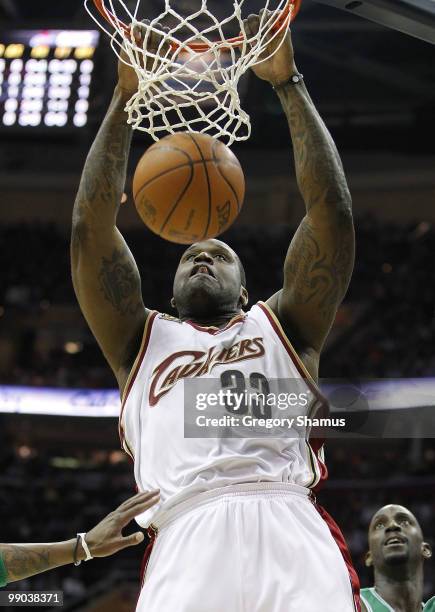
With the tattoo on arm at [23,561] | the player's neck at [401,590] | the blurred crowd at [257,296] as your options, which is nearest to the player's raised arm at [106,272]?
the tattoo on arm at [23,561]

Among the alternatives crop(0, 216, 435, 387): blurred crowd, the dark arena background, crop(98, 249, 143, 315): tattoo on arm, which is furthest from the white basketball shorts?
crop(0, 216, 435, 387): blurred crowd

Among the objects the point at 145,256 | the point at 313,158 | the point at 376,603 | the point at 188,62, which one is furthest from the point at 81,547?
the point at 145,256

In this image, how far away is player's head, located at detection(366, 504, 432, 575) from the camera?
180 inches

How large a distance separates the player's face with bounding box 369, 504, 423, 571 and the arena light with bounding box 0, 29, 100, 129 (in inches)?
342

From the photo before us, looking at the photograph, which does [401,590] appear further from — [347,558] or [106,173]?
[106,173]

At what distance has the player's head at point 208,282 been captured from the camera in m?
3.32

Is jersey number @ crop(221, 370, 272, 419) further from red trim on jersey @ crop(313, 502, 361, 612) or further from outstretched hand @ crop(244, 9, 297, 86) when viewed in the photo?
outstretched hand @ crop(244, 9, 297, 86)

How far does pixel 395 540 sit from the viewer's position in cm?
459

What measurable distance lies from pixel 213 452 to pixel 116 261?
0.80 meters

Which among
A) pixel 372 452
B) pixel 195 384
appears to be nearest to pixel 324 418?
pixel 195 384

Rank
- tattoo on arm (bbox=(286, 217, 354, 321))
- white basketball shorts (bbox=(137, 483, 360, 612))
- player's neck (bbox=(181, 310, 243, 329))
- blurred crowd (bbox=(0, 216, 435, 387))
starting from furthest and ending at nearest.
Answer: blurred crowd (bbox=(0, 216, 435, 387))
player's neck (bbox=(181, 310, 243, 329))
tattoo on arm (bbox=(286, 217, 354, 321))
white basketball shorts (bbox=(137, 483, 360, 612))

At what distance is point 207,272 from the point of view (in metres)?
3.35

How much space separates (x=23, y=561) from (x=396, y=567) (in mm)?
2179

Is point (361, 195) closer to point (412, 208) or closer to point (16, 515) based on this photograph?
point (412, 208)
